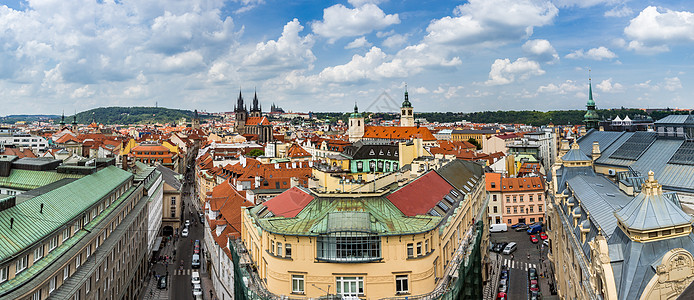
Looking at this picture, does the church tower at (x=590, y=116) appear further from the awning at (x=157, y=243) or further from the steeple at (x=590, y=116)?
the awning at (x=157, y=243)

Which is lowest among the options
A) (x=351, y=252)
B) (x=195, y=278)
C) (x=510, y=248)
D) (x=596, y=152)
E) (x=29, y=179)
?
(x=195, y=278)

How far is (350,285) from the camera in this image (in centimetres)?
3212

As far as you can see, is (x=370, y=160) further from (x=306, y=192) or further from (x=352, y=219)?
(x=352, y=219)

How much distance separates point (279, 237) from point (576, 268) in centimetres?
2283

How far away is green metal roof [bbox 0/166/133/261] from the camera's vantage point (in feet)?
99.8

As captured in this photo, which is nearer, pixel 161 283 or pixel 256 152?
pixel 161 283

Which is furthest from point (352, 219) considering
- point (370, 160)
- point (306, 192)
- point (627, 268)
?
point (370, 160)

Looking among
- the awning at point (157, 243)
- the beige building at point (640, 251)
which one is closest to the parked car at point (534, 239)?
the beige building at point (640, 251)

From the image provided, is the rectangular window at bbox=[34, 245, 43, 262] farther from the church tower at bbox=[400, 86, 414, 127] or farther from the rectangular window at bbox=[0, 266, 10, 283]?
the church tower at bbox=[400, 86, 414, 127]

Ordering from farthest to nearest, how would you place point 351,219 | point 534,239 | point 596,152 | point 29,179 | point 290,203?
point 534,239
point 596,152
point 29,179
point 290,203
point 351,219

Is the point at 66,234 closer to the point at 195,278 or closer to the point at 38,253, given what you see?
the point at 38,253

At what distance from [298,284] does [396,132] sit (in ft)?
467

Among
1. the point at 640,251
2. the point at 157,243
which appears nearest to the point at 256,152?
the point at 157,243

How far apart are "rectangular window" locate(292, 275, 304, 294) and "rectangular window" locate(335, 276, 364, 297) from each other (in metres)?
2.36
